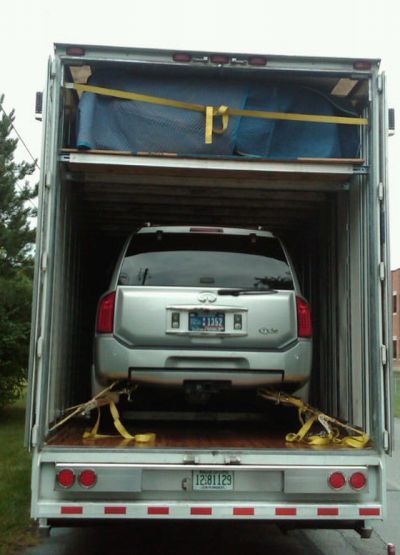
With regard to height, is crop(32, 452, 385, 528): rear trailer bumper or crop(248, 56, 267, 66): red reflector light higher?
crop(248, 56, 267, 66): red reflector light

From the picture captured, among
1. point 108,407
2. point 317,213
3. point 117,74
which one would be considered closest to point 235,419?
point 108,407

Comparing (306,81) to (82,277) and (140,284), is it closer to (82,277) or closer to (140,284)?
(140,284)

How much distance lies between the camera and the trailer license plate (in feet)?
15.3

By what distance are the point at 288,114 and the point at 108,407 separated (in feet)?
9.52

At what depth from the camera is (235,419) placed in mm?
6223

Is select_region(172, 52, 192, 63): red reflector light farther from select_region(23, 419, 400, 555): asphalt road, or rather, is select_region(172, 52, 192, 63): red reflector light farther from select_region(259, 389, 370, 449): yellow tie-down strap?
select_region(23, 419, 400, 555): asphalt road

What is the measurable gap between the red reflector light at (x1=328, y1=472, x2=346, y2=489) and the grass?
9.30 feet

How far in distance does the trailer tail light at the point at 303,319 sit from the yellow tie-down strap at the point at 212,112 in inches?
57.3

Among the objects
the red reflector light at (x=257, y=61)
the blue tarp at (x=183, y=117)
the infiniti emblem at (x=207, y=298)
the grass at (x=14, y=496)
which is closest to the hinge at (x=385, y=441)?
the infiniti emblem at (x=207, y=298)

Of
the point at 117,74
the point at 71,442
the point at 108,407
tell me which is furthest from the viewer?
the point at 108,407

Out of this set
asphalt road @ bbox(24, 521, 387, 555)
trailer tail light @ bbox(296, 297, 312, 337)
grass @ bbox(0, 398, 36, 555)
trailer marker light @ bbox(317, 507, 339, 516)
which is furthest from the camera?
grass @ bbox(0, 398, 36, 555)

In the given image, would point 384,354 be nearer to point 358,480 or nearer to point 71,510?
point 358,480

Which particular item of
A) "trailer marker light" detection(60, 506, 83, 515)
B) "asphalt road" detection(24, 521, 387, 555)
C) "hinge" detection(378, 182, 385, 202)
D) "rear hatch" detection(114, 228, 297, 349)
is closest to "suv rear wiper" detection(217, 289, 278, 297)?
"rear hatch" detection(114, 228, 297, 349)

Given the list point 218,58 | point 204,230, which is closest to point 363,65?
point 218,58
